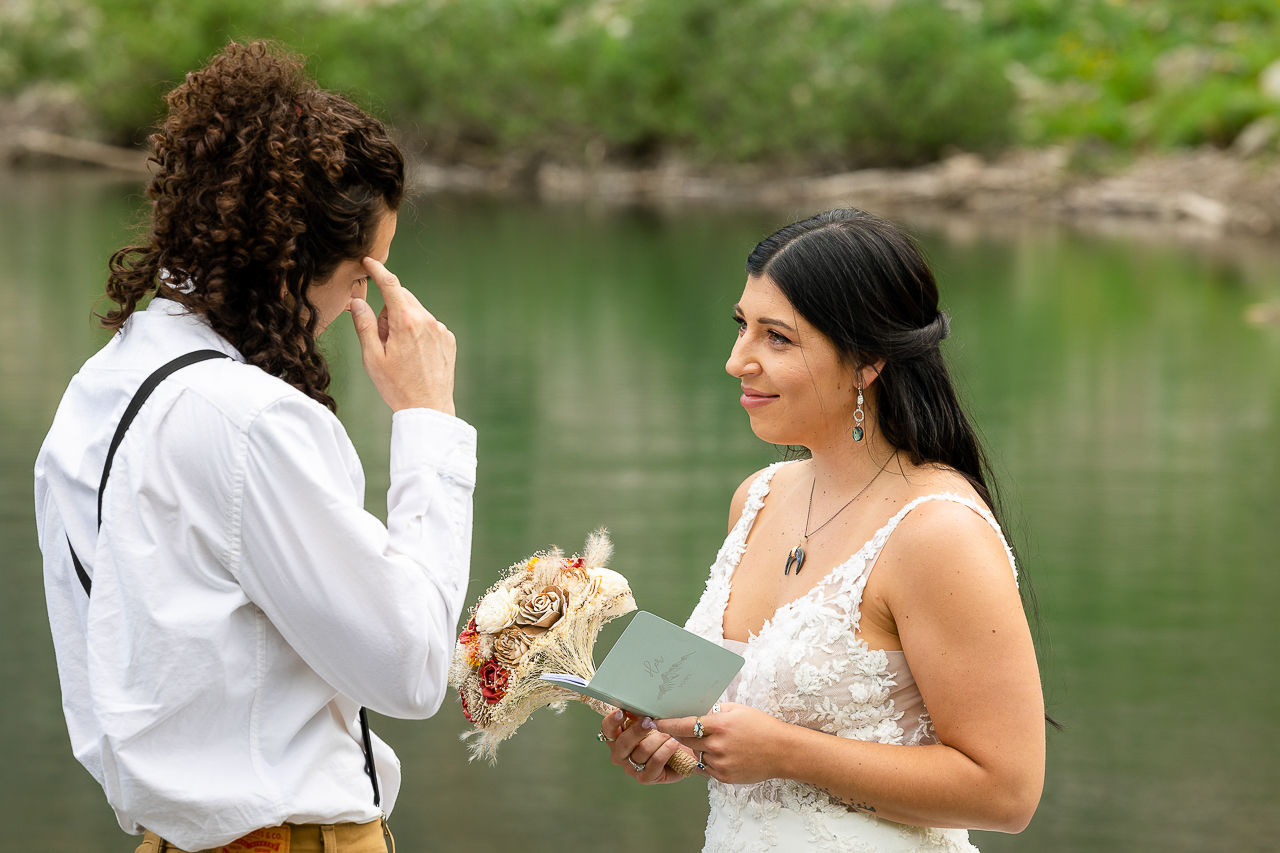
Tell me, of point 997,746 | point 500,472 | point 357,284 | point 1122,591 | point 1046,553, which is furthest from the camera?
point 500,472

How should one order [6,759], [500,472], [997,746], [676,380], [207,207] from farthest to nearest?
[676,380] → [500,472] → [6,759] → [997,746] → [207,207]

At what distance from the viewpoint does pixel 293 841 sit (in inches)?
62.1

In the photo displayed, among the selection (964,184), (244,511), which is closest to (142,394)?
(244,511)

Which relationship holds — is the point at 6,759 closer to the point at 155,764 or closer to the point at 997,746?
the point at 155,764

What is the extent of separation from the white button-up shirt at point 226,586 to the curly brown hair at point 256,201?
0.06 meters

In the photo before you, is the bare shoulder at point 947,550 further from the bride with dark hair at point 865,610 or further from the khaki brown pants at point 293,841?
the khaki brown pants at point 293,841

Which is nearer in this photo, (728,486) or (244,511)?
(244,511)

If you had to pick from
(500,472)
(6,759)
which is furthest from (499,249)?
(6,759)

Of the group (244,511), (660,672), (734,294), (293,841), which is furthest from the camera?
(734,294)

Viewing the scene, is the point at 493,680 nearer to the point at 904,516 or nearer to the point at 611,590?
the point at 611,590

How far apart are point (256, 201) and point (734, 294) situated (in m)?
14.9

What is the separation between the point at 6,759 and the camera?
187 inches

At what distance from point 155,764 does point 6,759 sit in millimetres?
3757

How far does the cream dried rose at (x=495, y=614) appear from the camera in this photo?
1.96m
